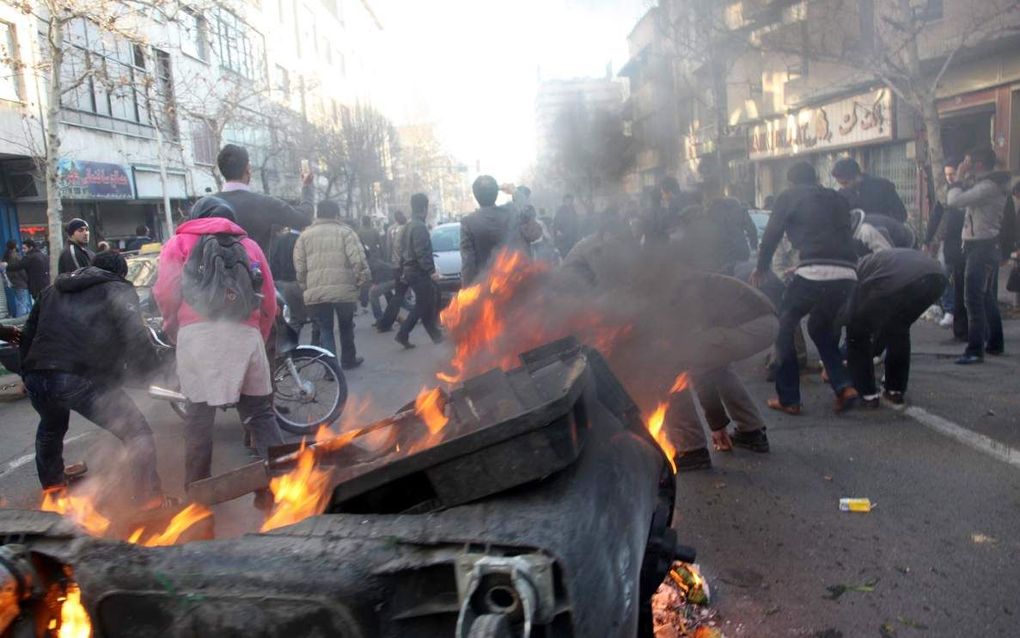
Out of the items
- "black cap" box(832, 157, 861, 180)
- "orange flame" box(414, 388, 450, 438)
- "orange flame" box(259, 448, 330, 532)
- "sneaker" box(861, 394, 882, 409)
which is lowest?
"sneaker" box(861, 394, 882, 409)

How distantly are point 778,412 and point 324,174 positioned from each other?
32955mm

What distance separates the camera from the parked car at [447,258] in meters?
15.0

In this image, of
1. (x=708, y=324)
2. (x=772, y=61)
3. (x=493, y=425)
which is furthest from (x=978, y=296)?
(x=772, y=61)

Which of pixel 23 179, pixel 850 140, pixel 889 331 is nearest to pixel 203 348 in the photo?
pixel 889 331

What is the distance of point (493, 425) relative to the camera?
1.87 meters

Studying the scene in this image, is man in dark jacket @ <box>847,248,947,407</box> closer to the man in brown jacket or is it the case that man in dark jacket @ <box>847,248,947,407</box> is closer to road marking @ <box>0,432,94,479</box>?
the man in brown jacket

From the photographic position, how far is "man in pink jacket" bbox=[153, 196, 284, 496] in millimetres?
3885

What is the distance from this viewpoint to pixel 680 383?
160 inches

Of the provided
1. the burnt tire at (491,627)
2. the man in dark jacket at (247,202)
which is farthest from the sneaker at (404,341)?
the burnt tire at (491,627)

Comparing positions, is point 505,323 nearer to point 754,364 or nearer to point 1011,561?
point 1011,561

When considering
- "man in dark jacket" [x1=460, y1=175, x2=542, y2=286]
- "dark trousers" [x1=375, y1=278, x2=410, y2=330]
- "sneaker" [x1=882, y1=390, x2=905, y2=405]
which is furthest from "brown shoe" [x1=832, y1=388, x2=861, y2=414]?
"dark trousers" [x1=375, y1=278, x2=410, y2=330]

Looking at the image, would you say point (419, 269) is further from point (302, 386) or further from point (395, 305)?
point (302, 386)

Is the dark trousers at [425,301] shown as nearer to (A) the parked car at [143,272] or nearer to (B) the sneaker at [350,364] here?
(B) the sneaker at [350,364]

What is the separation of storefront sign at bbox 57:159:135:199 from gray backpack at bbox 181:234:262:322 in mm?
18863
